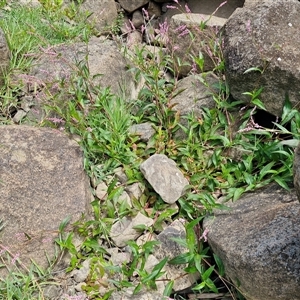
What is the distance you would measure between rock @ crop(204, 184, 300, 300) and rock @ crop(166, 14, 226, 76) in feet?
4.97

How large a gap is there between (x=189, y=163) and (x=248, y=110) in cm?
56

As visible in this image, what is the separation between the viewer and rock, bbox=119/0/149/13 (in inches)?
227

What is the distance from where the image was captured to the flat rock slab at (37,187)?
313cm

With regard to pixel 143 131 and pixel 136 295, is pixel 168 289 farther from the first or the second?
pixel 143 131

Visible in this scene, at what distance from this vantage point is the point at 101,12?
18.4 feet

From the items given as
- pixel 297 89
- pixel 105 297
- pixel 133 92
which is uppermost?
pixel 297 89

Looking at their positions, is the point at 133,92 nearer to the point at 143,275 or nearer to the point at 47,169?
the point at 47,169

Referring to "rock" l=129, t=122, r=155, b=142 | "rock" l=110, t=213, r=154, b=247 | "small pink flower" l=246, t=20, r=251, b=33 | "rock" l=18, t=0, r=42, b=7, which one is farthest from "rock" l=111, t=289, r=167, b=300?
"rock" l=18, t=0, r=42, b=7

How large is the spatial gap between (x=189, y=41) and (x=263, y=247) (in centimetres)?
238

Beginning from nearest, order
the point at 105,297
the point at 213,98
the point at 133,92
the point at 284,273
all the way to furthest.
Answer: the point at 284,273, the point at 105,297, the point at 213,98, the point at 133,92

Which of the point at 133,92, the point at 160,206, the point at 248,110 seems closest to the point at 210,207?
the point at 160,206

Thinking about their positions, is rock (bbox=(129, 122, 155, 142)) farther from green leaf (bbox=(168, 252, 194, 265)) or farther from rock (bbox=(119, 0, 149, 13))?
rock (bbox=(119, 0, 149, 13))

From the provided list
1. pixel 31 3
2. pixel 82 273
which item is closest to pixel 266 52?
pixel 82 273

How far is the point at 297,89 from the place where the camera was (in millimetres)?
3379
